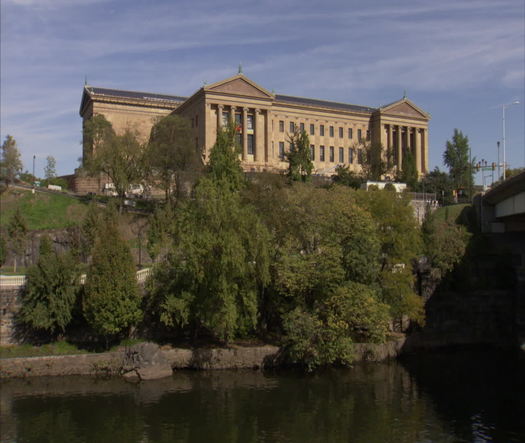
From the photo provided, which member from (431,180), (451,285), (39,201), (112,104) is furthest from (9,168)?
(431,180)

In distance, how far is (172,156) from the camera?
5697cm

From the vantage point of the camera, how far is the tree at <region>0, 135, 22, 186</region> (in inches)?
2470

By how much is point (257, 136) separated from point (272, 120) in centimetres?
653

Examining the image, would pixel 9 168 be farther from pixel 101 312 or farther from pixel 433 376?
pixel 433 376

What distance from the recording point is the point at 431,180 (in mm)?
77875

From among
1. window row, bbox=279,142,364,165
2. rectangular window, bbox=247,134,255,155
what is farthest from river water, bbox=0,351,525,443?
window row, bbox=279,142,364,165

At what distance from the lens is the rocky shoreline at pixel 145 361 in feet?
110

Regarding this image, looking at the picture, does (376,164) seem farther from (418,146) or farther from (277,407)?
(277,407)

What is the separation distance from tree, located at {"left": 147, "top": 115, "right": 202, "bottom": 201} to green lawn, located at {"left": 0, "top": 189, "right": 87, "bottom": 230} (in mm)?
9197

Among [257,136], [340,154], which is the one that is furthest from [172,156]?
[340,154]

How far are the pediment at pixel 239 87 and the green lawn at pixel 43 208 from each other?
2952 centimetres

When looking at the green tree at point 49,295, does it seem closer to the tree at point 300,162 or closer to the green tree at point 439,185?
the tree at point 300,162

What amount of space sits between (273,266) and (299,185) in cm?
719

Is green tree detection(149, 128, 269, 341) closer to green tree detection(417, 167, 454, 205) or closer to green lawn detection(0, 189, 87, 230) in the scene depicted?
green lawn detection(0, 189, 87, 230)
